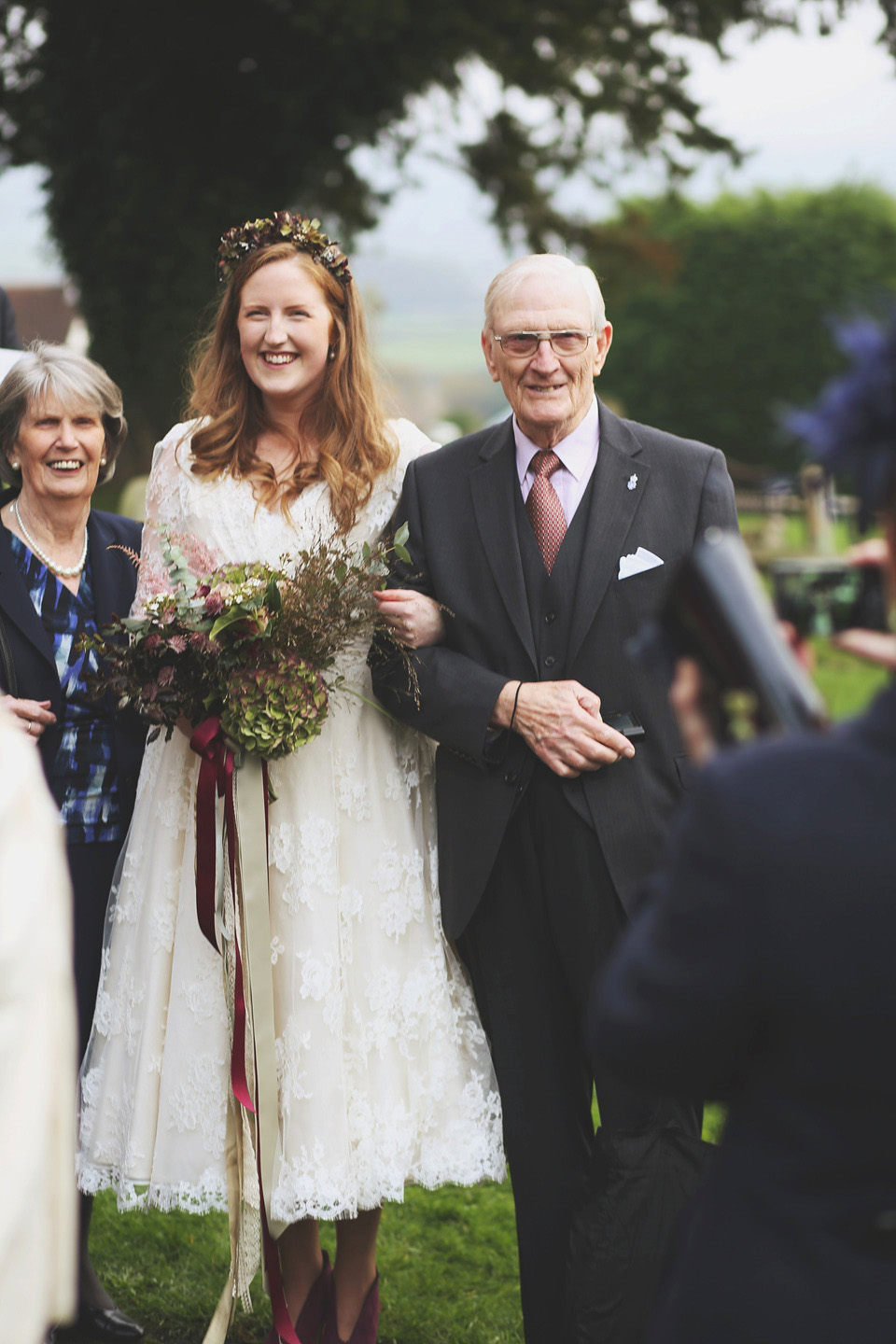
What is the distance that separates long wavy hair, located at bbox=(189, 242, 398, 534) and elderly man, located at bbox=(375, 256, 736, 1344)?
0.87 ft

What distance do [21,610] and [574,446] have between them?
1.59 metres

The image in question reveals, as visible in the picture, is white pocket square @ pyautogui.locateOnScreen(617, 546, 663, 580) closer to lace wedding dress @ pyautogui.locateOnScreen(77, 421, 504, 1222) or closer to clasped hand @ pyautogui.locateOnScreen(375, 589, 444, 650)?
clasped hand @ pyautogui.locateOnScreen(375, 589, 444, 650)

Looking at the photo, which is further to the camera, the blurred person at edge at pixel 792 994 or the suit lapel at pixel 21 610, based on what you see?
the suit lapel at pixel 21 610

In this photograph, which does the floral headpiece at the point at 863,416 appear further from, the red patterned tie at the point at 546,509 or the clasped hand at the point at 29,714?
the clasped hand at the point at 29,714

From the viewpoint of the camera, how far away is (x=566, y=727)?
3.37m

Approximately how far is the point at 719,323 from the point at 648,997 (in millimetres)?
36665

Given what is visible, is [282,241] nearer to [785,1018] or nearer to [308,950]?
[308,950]

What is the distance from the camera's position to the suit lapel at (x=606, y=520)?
11.3 ft

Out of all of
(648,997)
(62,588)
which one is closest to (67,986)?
(648,997)

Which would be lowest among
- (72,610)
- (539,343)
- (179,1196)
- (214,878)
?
(179,1196)

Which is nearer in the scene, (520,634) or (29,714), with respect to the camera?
(520,634)

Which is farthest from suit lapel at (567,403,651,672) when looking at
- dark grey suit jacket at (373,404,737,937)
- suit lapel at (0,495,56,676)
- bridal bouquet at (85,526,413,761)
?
suit lapel at (0,495,56,676)

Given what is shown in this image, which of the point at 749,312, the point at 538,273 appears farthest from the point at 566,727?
the point at 749,312

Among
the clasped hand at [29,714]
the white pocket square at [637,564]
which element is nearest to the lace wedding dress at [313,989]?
the clasped hand at [29,714]
